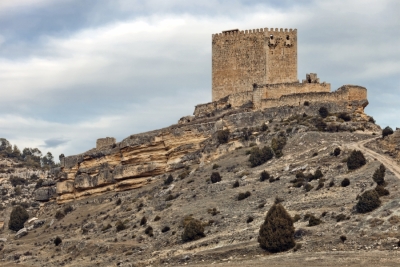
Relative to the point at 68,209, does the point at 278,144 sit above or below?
above

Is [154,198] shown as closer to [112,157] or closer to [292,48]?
[112,157]

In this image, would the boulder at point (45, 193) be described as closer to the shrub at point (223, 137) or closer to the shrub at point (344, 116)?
the shrub at point (223, 137)

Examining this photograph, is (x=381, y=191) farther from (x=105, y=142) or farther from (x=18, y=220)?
(x=18, y=220)

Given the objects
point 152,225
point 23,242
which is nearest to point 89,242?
point 152,225

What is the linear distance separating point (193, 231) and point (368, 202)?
862cm

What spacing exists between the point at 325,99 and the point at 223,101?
7617 millimetres

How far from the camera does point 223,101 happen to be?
194ft

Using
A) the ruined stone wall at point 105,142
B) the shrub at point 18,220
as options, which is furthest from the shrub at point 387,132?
the shrub at point 18,220

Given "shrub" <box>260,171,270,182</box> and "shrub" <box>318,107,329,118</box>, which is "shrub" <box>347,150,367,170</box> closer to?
"shrub" <box>260,171,270,182</box>

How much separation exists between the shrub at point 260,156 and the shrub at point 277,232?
12.7 m

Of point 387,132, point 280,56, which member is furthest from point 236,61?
point 387,132

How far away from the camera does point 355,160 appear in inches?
1751

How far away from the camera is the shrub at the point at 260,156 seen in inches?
1972

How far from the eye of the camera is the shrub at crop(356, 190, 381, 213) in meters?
37.3
